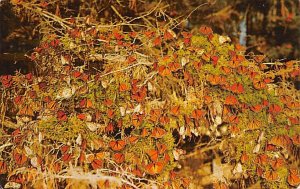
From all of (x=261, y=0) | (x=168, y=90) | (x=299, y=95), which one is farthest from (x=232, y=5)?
(x=168, y=90)

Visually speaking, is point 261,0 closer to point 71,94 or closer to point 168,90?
point 168,90

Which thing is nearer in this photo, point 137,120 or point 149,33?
point 137,120

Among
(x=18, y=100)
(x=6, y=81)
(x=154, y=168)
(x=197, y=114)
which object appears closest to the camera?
(x=154, y=168)

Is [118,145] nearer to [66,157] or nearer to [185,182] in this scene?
[66,157]

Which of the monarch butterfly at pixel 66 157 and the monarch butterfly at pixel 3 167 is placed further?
the monarch butterfly at pixel 3 167

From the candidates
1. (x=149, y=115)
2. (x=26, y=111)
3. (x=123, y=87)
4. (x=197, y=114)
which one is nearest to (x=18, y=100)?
(x=26, y=111)

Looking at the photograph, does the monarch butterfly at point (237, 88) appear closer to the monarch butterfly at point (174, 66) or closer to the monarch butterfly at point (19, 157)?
the monarch butterfly at point (174, 66)

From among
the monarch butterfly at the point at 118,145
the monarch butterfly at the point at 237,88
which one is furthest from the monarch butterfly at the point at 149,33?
the monarch butterfly at the point at 118,145
